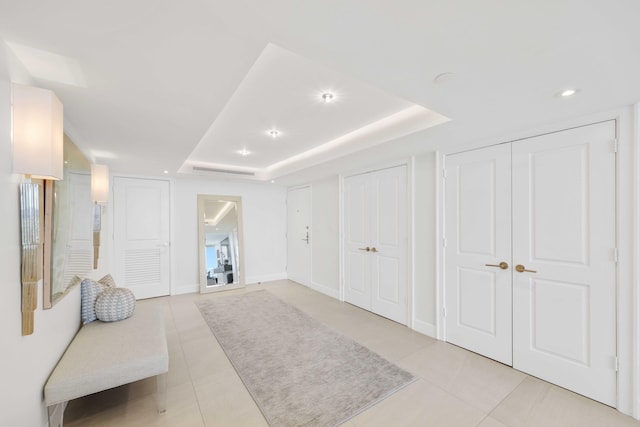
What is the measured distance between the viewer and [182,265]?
16.7 feet

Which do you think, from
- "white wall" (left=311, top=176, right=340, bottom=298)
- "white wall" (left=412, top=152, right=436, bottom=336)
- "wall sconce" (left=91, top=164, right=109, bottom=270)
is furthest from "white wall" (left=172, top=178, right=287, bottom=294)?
"white wall" (left=412, top=152, right=436, bottom=336)

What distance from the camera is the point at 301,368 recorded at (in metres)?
2.50

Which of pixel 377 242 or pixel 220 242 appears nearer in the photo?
pixel 377 242

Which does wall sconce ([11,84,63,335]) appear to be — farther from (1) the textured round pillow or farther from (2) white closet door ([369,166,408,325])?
(2) white closet door ([369,166,408,325])

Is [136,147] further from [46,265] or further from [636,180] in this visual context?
[636,180]

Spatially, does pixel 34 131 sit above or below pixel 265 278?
above

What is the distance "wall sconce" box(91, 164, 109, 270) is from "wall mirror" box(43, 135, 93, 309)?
382 mm

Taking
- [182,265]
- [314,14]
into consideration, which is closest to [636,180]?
[314,14]

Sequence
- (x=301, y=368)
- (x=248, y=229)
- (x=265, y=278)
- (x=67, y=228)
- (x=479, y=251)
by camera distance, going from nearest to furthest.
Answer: (x=67, y=228) < (x=301, y=368) < (x=479, y=251) < (x=248, y=229) < (x=265, y=278)

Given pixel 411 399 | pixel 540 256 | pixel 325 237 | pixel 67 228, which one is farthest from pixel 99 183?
pixel 540 256

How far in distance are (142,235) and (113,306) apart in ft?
8.33

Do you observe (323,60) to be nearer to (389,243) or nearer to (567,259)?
(567,259)

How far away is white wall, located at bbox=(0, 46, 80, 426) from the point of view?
1.22 metres

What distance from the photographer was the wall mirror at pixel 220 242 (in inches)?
206
